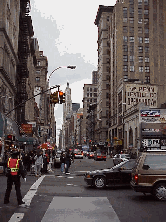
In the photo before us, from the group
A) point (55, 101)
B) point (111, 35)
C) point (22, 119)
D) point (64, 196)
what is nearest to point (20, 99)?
point (22, 119)

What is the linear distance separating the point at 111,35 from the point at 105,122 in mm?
29169

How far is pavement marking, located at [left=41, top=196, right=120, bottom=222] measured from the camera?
29.8 ft

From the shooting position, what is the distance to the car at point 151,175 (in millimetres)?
12320

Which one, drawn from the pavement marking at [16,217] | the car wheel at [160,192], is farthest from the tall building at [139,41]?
the pavement marking at [16,217]

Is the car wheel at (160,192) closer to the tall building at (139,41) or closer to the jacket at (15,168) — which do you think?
the jacket at (15,168)

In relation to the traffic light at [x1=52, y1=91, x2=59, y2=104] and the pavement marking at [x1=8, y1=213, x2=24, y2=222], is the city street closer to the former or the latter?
the pavement marking at [x1=8, y1=213, x2=24, y2=222]

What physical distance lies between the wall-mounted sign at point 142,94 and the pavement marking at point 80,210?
72.8 meters

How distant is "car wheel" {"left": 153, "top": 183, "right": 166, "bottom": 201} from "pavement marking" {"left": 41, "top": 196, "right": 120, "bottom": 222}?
1790mm

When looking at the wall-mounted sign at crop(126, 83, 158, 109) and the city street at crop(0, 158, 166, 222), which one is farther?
the wall-mounted sign at crop(126, 83, 158, 109)

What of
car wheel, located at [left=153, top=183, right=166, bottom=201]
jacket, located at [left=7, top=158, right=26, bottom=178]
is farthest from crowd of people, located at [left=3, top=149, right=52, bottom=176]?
car wheel, located at [left=153, top=183, right=166, bottom=201]

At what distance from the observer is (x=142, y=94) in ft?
276

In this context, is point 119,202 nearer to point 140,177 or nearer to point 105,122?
point 140,177

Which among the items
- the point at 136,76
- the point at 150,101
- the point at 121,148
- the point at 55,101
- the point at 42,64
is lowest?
the point at 121,148

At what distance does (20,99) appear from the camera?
51938mm
